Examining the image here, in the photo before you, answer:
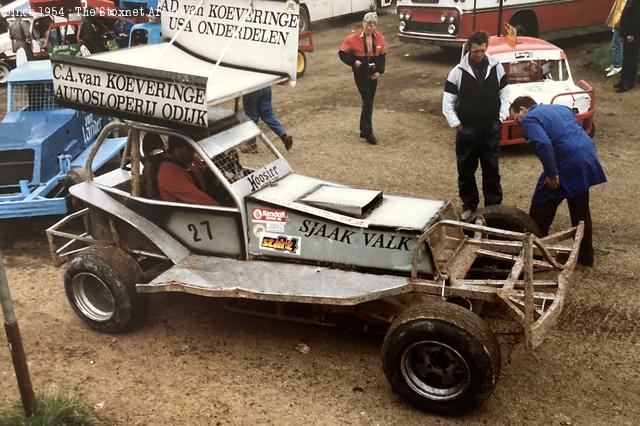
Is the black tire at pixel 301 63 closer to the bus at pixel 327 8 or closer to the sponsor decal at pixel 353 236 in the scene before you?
the bus at pixel 327 8

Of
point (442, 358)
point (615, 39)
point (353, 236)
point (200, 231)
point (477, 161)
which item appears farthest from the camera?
point (615, 39)

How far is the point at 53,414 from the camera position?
4.68m

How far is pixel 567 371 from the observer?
5.31 metres

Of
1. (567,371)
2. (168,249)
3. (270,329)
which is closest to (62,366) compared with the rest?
(168,249)

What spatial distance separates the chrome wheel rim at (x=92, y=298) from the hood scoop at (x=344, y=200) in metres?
2.01

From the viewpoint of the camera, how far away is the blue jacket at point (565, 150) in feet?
21.0

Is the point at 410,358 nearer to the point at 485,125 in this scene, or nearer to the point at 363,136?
the point at 485,125

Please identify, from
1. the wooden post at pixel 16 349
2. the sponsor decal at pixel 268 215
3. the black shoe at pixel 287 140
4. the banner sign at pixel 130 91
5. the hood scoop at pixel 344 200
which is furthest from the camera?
the black shoe at pixel 287 140

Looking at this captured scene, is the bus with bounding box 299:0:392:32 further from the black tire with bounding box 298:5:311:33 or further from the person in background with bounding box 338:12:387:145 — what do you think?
the person in background with bounding box 338:12:387:145

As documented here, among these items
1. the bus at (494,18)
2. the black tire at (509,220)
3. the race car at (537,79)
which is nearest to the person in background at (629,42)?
the bus at (494,18)

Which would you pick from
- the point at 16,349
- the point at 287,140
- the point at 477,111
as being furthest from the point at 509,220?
the point at 287,140

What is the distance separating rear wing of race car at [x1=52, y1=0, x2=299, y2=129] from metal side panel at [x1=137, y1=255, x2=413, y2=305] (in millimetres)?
1205

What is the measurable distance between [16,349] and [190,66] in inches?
129

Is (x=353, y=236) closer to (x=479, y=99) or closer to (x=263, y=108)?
(x=479, y=99)
